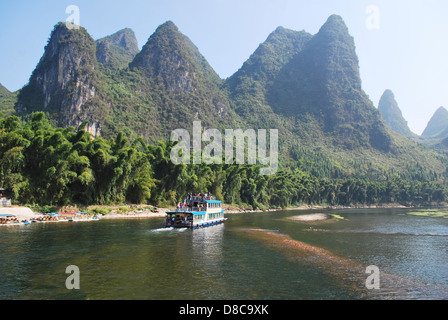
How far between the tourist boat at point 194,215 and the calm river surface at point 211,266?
875cm

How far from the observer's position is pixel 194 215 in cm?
5166

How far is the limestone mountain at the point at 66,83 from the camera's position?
14175cm

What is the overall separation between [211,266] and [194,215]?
2580cm

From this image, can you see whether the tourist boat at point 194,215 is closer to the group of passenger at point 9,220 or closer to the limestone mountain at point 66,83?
the group of passenger at point 9,220

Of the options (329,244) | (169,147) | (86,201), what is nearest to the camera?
(329,244)

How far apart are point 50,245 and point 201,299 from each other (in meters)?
21.1

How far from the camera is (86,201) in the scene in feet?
208

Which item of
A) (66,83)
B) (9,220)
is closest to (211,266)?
(9,220)

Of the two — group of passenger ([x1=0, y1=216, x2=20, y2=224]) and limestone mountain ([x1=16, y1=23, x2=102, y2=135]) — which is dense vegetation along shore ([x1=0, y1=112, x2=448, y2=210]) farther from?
limestone mountain ([x1=16, y1=23, x2=102, y2=135])

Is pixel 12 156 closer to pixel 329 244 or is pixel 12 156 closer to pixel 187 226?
pixel 187 226

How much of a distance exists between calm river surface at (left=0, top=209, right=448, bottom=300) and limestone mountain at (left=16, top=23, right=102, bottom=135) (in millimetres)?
110976

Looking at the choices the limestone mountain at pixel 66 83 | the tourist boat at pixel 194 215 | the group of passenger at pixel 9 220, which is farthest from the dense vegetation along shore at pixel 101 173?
the limestone mountain at pixel 66 83

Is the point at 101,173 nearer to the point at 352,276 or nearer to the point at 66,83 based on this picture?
the point at 352,276
